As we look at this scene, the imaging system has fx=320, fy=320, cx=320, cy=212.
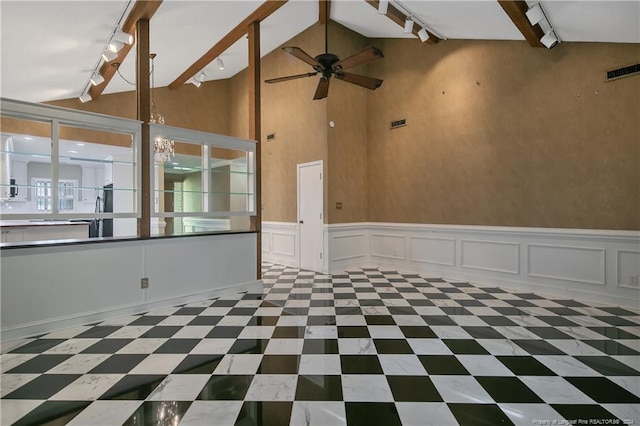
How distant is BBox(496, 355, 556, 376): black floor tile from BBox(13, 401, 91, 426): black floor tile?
286cm

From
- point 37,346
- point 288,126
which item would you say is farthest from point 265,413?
Answer: point 288,126

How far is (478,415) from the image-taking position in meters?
1.84

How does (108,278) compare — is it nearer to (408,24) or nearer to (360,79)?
(360,79)

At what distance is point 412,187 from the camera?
5875 millimetres

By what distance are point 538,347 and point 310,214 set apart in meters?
4.13

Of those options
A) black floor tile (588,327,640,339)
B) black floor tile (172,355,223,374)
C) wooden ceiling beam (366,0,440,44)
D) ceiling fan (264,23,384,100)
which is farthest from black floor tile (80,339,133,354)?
wooden ceiling beam (366,0,440,44)

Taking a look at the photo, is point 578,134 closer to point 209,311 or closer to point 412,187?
point 412,187

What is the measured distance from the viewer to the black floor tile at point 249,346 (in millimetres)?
2660

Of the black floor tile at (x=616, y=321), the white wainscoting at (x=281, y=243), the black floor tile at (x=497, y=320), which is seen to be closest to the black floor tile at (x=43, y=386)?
the black floor tile at (x=497, y=320)

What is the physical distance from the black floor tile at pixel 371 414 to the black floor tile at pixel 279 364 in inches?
22.2

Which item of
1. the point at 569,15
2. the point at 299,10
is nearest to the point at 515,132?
the point at 569,15

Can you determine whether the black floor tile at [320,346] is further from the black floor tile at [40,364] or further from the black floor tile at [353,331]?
the black floor tile at [40,364]

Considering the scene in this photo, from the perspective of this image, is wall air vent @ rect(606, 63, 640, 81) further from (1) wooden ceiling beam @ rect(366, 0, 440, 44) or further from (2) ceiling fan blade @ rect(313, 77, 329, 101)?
(2) ceiling fan blade @ rect(313, 77, 329, 101)

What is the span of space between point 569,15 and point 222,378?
5.00m
